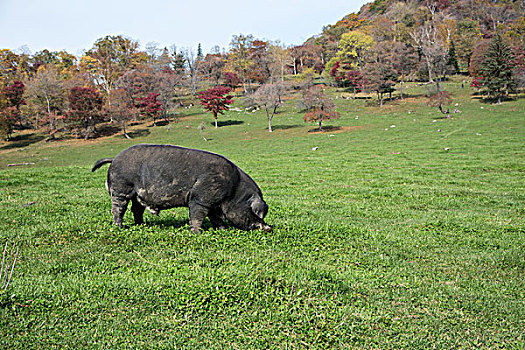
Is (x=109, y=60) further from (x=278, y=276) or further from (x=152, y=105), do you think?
(x=278, y=276)

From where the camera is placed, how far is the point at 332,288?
5.55 metres

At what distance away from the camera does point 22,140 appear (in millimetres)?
64938

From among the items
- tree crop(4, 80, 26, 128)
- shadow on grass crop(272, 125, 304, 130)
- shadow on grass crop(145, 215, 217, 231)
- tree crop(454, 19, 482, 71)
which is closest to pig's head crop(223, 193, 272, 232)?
shadow on grass crop(145, 215, 217, 231)

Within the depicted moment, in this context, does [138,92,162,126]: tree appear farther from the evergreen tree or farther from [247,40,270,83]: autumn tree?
the evergreen tree

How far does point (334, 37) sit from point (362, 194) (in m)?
137

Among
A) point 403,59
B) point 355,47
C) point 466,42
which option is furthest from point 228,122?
point 466,42

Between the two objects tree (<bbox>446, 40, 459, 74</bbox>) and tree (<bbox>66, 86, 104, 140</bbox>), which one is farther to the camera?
tree (<bbox>446, 40, 459, 74</bbox>)

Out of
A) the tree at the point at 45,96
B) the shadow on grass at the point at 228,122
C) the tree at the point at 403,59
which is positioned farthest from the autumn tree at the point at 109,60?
the tree at the point at 403,59

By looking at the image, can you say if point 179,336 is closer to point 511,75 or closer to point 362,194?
point 362,194

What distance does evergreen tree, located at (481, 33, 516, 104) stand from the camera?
6275 cm

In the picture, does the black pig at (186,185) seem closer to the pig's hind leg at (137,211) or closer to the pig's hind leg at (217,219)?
the pig's hind leg at (217,219)

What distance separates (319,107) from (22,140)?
57.7 m

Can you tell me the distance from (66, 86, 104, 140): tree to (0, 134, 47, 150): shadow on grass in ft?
24.3

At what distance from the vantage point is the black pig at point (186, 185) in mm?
7398
